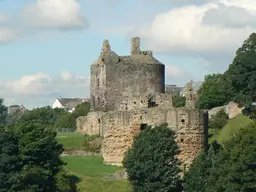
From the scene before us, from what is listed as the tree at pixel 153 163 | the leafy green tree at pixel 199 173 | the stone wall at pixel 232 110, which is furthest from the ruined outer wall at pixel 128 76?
the leafy green tree at pixel 199 173

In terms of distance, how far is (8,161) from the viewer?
5541cm

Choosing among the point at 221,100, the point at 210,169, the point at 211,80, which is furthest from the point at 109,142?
the point at 211,80

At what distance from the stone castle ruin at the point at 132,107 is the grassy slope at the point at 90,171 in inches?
45.3

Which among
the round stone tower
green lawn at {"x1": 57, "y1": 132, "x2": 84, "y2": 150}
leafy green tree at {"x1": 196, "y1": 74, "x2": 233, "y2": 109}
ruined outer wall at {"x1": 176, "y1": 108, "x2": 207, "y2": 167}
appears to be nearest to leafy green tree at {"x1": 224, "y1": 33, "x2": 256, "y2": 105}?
the round stone tower

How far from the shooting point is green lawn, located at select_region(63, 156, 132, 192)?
2199 inches

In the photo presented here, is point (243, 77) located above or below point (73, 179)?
above

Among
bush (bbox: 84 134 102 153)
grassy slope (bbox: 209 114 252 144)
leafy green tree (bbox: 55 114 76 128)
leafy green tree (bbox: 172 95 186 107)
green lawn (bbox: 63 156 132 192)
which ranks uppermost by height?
leafy green tree (bbox: 172 95 186 107)

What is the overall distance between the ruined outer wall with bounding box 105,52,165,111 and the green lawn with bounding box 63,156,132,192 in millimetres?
12232

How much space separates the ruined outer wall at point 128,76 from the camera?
245 feet

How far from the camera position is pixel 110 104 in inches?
2965

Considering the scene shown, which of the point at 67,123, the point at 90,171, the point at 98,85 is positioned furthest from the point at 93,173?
the point at 67,123

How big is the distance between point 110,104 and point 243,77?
42.8 feet

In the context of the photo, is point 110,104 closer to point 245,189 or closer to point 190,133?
point 190,133

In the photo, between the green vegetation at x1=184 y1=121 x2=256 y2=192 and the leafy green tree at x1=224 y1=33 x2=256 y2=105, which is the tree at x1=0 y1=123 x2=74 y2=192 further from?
the leafy green tree at x1=224 y1=33 x2=256 y2=105
